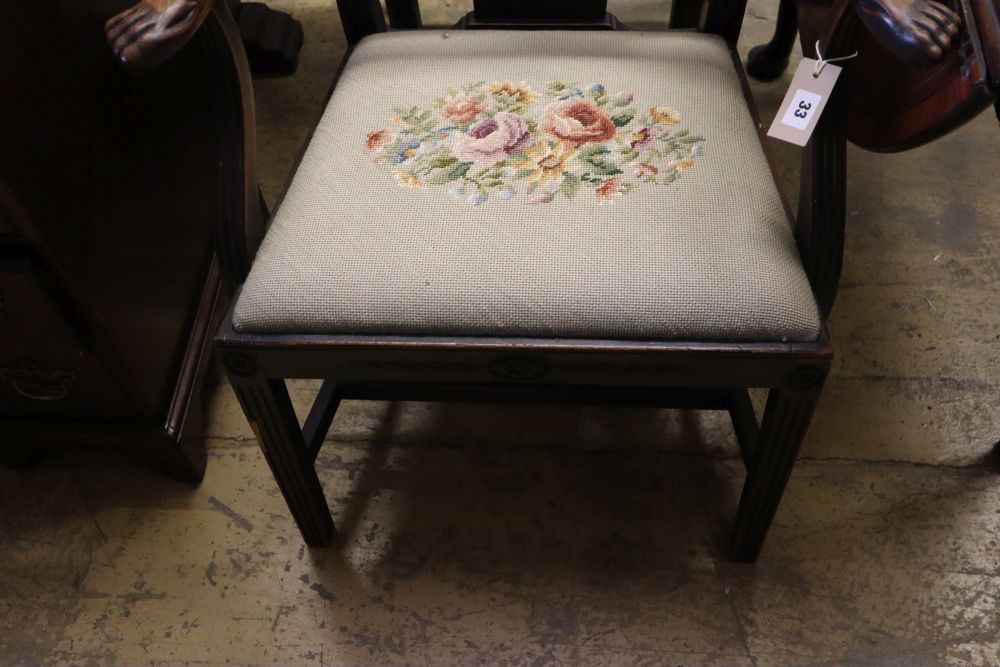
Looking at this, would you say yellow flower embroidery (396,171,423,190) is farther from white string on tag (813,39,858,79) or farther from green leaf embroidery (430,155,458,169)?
white string on tag (813,39,858,79)

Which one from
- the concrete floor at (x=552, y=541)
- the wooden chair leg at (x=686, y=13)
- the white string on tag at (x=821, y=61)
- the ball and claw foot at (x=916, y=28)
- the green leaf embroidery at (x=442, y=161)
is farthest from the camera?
the wooden chair leg at (x=686, y=13)

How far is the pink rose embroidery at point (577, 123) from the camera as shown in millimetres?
877

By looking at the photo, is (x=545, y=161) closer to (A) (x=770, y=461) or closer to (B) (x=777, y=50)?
(A) (x=770, y=461)

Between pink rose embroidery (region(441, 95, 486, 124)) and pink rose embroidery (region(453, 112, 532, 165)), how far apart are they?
2cm

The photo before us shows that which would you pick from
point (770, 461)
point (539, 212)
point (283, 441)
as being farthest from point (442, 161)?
point (770, 461)

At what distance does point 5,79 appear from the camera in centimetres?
79

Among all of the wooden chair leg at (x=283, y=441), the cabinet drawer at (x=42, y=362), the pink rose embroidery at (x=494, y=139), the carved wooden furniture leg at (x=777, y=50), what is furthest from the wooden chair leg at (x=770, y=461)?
the carved wooden furniture leg at (x=777, y=50)

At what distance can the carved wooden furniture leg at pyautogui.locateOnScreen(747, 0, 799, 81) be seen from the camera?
167 cm

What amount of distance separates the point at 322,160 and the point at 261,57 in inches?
42.9

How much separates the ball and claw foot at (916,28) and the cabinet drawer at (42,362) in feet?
2.75

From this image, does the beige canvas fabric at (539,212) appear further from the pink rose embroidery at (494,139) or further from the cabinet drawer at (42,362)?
the cabinet drawer at (42,362)

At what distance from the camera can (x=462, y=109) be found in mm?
912

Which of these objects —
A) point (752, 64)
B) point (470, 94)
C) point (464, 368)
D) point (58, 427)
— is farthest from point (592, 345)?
point (752, 64)

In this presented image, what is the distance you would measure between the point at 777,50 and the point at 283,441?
1345 millimetres
